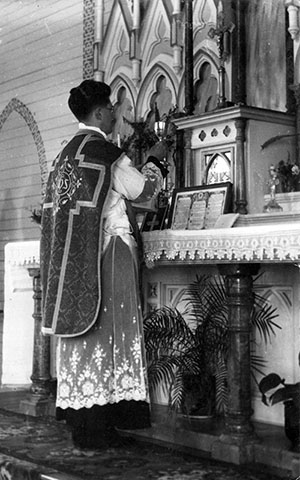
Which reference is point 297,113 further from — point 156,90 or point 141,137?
point 156,90

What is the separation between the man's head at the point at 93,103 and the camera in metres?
4.27

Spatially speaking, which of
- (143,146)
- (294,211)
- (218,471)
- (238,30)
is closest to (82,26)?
(143,146)

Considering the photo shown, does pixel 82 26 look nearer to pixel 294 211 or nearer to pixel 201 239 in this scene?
pixel 294 211

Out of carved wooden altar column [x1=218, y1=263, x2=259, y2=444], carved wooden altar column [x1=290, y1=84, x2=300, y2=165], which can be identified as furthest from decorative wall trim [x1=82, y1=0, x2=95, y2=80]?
carved wooden altar column [x1=218, y1=263, x2=259, y2=444]

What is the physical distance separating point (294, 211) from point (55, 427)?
6.73ft

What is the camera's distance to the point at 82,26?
8875 mm

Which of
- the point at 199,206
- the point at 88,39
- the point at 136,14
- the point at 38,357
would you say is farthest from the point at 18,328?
the point at 88,39

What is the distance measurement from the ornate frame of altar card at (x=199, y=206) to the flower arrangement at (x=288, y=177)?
455 millimetres

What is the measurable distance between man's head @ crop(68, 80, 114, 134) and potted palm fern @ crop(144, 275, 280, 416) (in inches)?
46.8

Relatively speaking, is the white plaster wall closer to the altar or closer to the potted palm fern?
the potted palm fern

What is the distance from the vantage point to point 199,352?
15.3 ft

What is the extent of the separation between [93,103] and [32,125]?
5.57 meters

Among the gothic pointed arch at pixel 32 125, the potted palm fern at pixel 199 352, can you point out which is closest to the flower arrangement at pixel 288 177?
the potted palm fern at pixel 199 352

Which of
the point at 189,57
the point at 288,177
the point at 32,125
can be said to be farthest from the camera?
the point at 32,125
